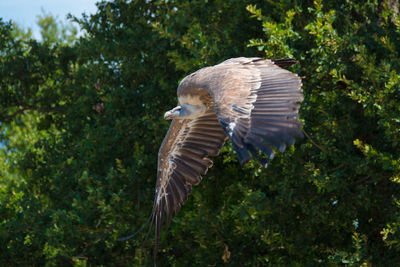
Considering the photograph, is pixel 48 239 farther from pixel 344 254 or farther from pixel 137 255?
pixel 344 254

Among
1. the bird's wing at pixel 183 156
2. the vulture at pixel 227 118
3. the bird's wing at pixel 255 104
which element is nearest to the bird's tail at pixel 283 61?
the vulture at pixel 227 118

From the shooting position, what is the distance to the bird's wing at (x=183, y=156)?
668 centimetres

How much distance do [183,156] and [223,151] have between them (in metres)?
1.06

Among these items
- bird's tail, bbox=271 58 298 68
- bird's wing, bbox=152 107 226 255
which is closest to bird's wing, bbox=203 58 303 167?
bird's tail, bbox=271 58 298 68

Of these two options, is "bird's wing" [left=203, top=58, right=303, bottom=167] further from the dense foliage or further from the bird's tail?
the dense foliage

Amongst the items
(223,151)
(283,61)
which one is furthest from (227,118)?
(223,151)

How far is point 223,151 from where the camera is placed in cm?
786

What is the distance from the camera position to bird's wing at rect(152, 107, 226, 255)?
6.68 meters

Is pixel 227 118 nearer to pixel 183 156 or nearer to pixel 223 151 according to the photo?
pixel 183 156

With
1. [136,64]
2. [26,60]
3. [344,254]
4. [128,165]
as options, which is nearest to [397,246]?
[344,254]

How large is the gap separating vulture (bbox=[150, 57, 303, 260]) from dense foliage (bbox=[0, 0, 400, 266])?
938 mm

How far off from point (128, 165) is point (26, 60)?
9.63 ft

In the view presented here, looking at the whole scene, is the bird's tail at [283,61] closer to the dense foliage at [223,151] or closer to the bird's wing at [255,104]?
the bird's wing at [255,104]

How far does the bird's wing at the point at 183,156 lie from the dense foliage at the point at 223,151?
880 mm
